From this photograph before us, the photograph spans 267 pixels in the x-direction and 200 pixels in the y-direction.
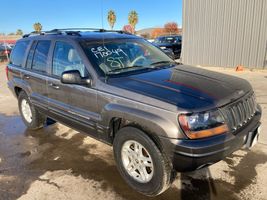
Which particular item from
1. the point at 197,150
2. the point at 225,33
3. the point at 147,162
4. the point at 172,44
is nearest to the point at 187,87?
the point at 197,150

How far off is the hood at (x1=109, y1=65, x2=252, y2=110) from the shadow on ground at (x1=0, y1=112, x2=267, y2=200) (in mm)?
1092

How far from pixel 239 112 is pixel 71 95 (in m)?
2.26

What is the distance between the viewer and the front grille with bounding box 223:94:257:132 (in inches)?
109

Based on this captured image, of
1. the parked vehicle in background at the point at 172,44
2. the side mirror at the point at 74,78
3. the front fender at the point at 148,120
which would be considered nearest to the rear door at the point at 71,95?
the side mirror at the point at 74,78

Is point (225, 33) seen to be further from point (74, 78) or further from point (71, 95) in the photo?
point (74, 78)

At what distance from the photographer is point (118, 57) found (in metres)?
3.76

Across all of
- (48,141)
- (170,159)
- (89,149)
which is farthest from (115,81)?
(48,141)

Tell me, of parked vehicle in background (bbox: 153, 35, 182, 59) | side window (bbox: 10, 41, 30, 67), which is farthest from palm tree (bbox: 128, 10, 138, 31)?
side window (bbox: 10, 41, 30, 67)

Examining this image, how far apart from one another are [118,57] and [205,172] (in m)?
1.97

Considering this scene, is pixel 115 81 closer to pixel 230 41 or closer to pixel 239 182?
pixel 239 182

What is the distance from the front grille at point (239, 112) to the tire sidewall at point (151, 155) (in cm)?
82

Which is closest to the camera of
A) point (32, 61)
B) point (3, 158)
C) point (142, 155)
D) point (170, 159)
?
point (170, 159)

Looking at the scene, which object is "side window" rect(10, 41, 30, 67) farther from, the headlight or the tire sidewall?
the headlight

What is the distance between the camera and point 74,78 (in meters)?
3.34
